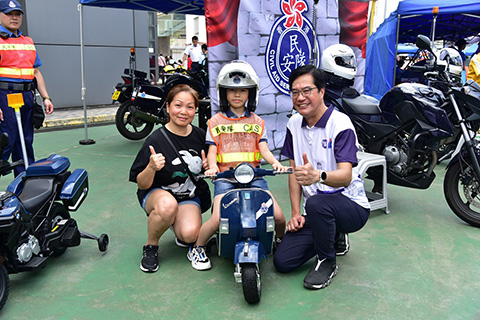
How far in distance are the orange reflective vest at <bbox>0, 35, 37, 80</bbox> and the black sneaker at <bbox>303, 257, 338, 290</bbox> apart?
10.3 ft

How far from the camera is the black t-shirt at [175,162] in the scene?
2682mm

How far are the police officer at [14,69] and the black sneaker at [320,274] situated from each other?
2790 millimetres

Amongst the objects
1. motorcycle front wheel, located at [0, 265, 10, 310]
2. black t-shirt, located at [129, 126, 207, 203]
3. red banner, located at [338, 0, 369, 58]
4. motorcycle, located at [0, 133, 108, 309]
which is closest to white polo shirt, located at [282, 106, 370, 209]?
black t-shirt, located at [129, 126, 207, 203]

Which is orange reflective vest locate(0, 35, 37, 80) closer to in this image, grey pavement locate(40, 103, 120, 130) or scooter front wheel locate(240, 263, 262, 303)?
scooter front wheel locate(240, 263, 262, 303)

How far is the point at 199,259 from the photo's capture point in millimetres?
2674

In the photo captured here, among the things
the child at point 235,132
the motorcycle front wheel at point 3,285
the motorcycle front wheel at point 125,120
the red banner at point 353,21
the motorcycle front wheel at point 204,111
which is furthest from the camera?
the motorcycle front wheel at point 204,111

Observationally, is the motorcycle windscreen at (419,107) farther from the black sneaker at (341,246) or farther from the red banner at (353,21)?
the red banner at (353,21)

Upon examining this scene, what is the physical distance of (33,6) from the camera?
8.88 meters

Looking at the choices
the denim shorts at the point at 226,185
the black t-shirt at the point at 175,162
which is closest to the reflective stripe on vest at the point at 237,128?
the black t-shirt at the point at 175,162

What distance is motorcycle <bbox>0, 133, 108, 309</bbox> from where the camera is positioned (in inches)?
84.6

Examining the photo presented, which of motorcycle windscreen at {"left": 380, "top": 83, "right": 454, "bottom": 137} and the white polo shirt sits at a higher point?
Answer: motorcycle windscreen at {"left": 380, "top": 83, "right": 454, "bottom": 137}

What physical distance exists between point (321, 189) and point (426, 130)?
129 cm

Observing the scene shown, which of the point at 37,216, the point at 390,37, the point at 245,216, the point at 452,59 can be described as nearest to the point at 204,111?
the point at 452,59

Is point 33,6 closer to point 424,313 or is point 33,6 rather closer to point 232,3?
point 232,3
